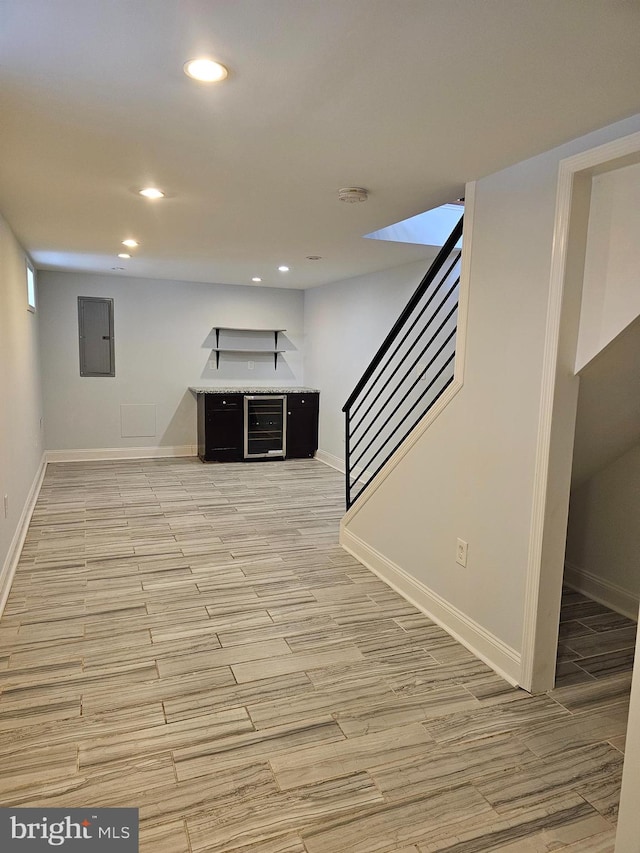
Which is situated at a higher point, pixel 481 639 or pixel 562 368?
pixel 562 368

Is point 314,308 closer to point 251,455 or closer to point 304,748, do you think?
point 251,455

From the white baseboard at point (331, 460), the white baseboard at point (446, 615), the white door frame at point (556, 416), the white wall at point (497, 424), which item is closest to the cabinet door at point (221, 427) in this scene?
the white baseboard at point (331, 460)

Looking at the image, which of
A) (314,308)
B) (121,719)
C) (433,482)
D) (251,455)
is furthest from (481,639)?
(314,308)

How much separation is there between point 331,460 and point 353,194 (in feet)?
14.7

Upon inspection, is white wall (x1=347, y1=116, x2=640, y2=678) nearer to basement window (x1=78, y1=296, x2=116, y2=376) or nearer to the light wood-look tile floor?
the light wood-look tile floor

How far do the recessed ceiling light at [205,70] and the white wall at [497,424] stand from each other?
1324mm

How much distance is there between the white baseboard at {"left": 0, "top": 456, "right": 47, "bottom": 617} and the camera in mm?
3186

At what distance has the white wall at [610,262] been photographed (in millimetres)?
1989

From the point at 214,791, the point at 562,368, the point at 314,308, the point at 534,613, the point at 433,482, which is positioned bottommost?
the point at 214,791

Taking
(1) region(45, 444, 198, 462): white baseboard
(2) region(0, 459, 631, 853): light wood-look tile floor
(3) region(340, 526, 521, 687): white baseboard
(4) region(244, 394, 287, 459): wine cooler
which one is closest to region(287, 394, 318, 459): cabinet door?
(4) region(244, 394, 287, 459): wine cooler

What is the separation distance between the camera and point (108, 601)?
127 inches

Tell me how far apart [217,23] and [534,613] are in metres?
2.38

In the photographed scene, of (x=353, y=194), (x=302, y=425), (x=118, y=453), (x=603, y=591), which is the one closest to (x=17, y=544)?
(x=353, y=194)

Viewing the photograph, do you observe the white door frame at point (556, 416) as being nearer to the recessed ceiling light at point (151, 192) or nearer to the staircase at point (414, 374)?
the staircase at point (414, 374)
